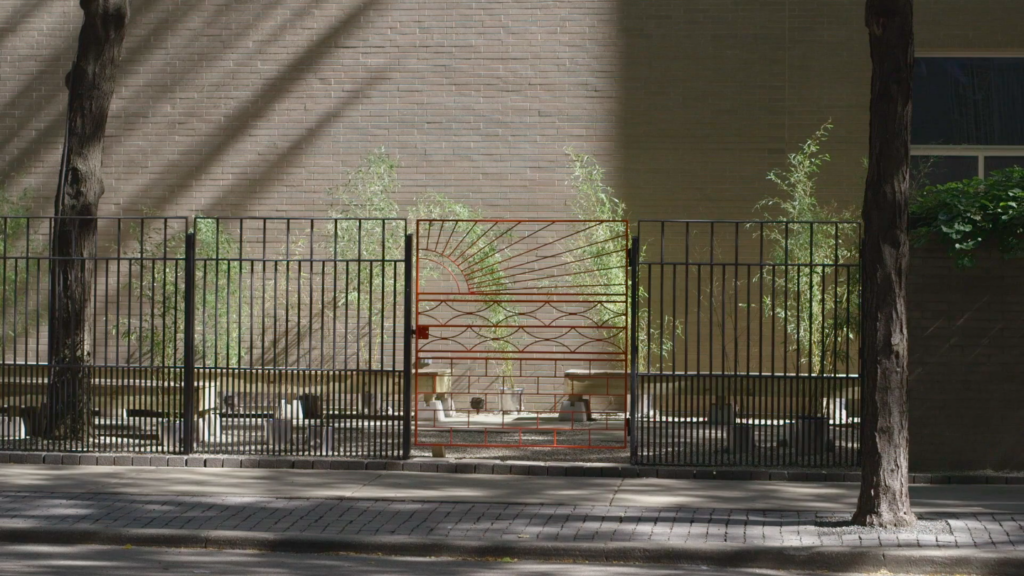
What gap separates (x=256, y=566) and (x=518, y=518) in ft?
7.23

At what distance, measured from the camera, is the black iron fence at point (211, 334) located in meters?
13.4

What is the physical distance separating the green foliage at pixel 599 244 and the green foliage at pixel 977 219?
21.3 feet

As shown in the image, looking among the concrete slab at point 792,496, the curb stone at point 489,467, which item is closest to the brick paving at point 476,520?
the concrete slab at point 792,496

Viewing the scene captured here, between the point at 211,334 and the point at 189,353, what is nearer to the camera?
the point at 189,353

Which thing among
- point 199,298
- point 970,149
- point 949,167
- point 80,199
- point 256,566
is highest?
point 970,149

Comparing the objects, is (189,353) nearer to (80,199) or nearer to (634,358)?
(80,199)

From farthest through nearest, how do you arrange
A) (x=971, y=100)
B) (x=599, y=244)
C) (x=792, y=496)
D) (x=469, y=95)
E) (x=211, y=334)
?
(x=211, y=334)
(x=469, y=95)
(x=971, y=100)
(x=599, y=244)
(x=792, y=496)

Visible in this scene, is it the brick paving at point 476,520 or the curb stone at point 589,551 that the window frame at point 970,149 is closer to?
the brick paving at point 476,520

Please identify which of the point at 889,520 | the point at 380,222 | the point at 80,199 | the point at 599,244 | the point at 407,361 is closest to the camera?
the point at 889,520

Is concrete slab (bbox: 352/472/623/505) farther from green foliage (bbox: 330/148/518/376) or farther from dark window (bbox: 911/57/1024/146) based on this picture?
dark window (bbox: 911/57/1024/146)

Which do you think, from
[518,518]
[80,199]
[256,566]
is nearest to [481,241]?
[80,199]

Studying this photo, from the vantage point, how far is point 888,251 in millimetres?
9297

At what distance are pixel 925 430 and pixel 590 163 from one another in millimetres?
8056

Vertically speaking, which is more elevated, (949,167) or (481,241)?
(949,167)
